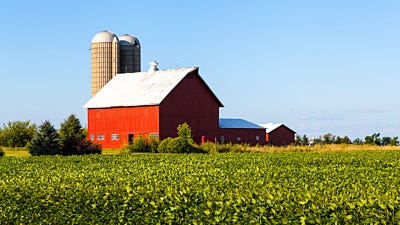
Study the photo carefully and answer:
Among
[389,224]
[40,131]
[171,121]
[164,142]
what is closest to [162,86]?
[171,121]

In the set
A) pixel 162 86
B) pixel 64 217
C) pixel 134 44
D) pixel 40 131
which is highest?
pixel 134 44

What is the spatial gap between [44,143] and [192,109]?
17.1m

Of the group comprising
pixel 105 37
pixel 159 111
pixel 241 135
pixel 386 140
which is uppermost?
pixel 105 37

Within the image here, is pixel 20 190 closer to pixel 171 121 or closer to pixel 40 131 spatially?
pixel 40 131

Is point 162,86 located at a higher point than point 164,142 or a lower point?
higher

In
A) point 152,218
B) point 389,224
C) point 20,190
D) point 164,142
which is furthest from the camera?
point 164,142

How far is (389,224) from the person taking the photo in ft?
26.8

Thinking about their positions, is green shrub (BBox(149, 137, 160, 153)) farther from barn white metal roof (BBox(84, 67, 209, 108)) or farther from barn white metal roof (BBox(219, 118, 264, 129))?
barn white metal roof (BBox(219, 118, 264, 129))

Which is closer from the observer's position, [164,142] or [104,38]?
[164,142]

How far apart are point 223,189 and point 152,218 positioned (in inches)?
56.0

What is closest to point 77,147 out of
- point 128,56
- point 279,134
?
point 279,134

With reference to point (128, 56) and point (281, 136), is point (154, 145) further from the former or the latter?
point (128, 56)

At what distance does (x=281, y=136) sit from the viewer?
7038 centimetres

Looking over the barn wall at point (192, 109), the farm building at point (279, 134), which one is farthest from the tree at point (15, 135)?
the farm building at point (279, 134)
